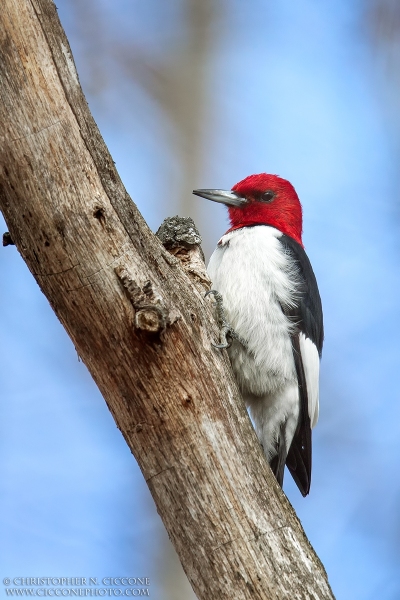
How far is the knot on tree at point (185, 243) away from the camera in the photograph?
3424 mm

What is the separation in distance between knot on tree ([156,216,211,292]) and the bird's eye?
1.44m

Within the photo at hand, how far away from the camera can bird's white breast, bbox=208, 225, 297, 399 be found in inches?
156

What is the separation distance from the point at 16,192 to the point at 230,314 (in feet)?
5.55

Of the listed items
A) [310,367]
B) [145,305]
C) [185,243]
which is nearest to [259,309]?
[310,367]

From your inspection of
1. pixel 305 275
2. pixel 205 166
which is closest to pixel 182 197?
pixel 205 166

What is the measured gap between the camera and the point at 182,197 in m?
6.75

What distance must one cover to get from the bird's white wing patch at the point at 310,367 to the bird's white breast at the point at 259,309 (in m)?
0.09

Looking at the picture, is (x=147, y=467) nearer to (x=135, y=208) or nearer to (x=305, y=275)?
(x=135, y=208)

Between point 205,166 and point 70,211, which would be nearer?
point 70,211

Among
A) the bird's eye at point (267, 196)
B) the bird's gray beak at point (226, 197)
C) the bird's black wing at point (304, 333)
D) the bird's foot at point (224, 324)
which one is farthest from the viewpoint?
the bird's eye at point (267, 196)

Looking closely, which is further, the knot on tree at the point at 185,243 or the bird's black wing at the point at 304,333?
the bird's black wing at the point at 304,333

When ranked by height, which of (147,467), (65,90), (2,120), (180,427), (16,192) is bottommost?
(147,467)

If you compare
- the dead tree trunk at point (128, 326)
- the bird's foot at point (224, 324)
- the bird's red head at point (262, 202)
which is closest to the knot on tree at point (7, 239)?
the dead tree trunk at point (128, 326)

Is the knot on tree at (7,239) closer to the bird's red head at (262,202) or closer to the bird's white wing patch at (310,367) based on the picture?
the bird's white wing patch at (310,367)
